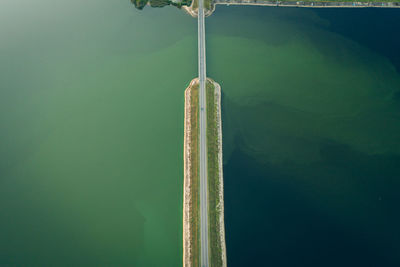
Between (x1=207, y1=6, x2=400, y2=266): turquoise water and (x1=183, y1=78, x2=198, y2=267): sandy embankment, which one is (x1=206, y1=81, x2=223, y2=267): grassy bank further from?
(x1=183, y1=78, x2=198, y2=267): sandy embankment

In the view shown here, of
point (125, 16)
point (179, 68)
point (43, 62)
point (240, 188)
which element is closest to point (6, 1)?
point (43, 62)

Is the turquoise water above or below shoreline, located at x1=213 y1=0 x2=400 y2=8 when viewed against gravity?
below

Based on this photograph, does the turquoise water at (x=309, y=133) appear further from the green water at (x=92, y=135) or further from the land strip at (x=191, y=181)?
the green water at (x=92, y=135)

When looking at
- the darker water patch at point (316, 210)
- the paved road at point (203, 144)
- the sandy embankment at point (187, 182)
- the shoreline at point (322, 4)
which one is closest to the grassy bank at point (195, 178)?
the sandy embankment at point (187, 182)

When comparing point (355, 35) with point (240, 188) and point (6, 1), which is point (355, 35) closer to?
point (240, 188)

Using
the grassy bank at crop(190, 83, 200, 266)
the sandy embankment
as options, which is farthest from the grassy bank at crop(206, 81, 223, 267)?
the sandy embankment

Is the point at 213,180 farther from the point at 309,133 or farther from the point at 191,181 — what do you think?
the point at 309,133
